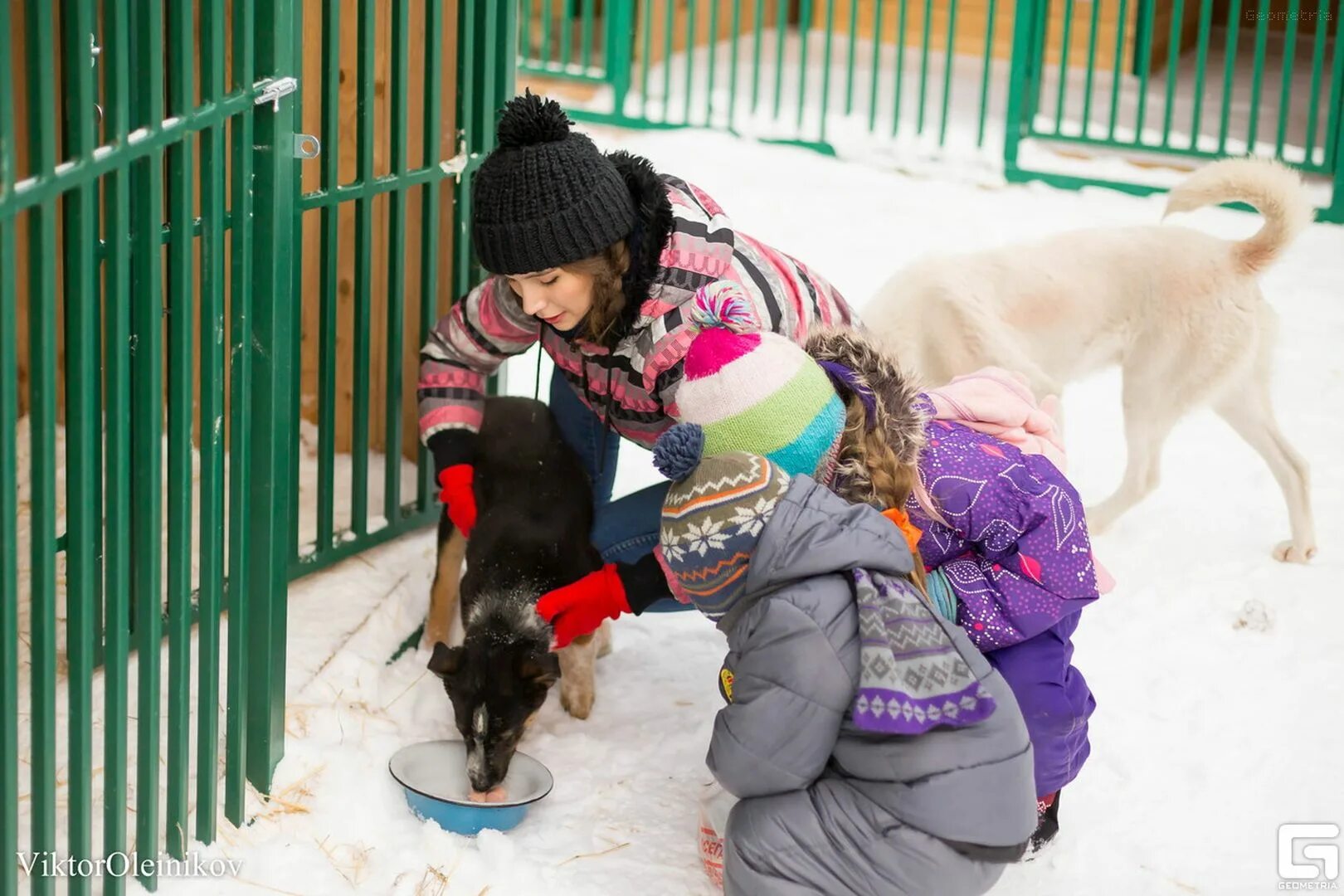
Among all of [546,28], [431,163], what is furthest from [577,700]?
[546,28]

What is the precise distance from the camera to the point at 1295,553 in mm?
5293

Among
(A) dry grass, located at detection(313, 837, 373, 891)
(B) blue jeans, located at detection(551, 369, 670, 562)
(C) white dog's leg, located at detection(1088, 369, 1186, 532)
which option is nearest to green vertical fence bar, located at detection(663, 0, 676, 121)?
(C) white dog's leg, located at detection(1088, 369, 1186, 532)

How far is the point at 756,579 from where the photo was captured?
114 inches

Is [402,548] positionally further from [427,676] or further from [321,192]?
[321,192]

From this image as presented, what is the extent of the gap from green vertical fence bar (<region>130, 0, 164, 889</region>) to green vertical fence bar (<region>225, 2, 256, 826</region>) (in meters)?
0.23

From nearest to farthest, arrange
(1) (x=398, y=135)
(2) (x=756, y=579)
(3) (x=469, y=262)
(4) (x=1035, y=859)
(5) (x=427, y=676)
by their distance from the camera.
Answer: (2) (x=756, y=579), (4) (x=1035, y=859), (5) (x=427, y=676), (1) (x=398, y=135), (3) (x=469, y=262)

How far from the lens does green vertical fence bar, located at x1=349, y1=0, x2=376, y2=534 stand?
14.0 feet

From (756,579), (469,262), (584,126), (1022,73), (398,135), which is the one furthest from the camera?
(584,126)

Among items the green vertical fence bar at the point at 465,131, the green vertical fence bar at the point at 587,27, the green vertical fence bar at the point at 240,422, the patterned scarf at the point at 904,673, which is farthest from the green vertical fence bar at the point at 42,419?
the green vertical fence bar at the point at 587,27

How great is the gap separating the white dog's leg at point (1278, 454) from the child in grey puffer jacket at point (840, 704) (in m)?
2.78

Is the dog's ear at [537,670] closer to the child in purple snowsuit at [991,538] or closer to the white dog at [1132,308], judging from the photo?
the child in purple snowsuit at [991,538]

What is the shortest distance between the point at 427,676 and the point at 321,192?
56.6 inches

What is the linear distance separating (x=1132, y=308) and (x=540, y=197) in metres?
2.66

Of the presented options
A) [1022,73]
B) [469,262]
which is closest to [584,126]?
[1022,73]
